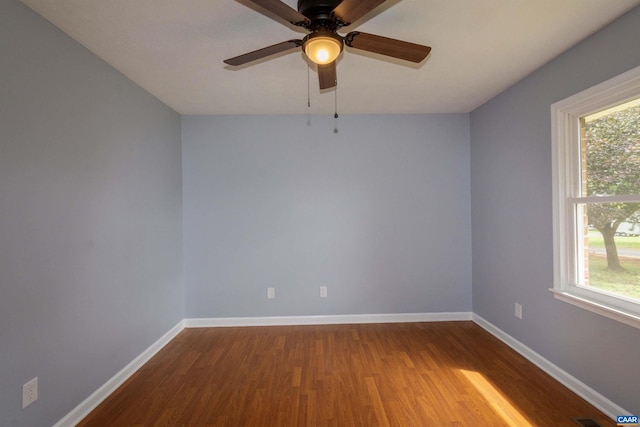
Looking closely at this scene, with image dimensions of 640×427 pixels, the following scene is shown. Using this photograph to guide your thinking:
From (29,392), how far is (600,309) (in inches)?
131

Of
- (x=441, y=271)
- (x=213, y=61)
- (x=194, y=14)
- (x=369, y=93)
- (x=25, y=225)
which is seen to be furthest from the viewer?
(x=441, y=271)

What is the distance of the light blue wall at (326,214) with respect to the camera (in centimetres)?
337

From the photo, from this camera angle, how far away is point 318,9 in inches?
54.0

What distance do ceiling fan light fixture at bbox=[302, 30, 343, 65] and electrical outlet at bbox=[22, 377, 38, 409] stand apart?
224cm

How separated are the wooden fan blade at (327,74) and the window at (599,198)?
1669 mm

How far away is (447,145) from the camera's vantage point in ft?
11.3

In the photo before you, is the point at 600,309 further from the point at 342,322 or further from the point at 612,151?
the point at 342,322

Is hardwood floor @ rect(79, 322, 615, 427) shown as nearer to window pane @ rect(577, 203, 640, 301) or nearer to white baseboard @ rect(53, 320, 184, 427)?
white baseboard @ rect(53, 320, 184, 427)

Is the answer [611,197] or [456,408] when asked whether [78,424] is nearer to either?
[456,408]

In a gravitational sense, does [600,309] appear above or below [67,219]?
below

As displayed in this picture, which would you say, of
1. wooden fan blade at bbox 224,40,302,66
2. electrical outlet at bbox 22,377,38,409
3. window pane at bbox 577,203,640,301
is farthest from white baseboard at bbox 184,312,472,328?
wooden fan blade at bbox 224,40,302,66

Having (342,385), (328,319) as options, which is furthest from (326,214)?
(342,385)

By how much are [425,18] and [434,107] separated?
1.63 metres

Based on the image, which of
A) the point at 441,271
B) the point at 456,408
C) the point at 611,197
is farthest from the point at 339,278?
the point at 611,197
